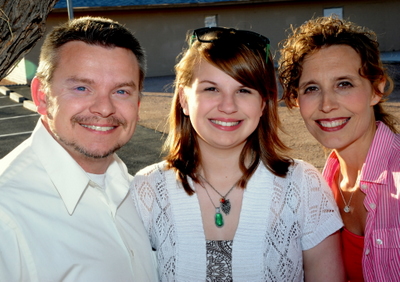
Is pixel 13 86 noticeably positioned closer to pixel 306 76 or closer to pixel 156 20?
pixel 156 20

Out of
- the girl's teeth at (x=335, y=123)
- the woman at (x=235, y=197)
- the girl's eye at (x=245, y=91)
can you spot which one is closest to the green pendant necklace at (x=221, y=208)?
the woman at (x=235, y=197)

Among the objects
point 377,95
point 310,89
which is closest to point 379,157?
point 377,95

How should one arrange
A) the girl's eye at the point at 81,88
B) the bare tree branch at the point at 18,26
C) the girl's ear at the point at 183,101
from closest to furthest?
the bare tree branch at the point at 18,26 → the girl's eye at the point at 81,88 → the girl's ear at the point at 183,101

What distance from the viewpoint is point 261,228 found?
103 inches

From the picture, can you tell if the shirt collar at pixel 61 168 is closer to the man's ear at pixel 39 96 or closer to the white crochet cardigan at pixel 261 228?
the man's ear at pixel 39 96

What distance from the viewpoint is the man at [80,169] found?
200 cm

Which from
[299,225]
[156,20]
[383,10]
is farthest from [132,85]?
[383,10]

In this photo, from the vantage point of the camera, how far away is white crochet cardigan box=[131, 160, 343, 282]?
2594mm

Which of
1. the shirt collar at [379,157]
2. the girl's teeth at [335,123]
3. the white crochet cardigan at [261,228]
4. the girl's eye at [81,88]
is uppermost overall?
the girl's eye at [81,88]

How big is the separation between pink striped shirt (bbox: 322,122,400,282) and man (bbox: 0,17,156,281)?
4.23ft

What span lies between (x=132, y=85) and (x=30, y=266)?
1.12m

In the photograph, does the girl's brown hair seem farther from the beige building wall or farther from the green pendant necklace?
the beige building wall

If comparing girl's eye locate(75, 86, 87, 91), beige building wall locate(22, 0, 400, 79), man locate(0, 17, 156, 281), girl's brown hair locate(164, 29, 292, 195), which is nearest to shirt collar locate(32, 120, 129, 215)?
man locate(0, 17, 156, 281)

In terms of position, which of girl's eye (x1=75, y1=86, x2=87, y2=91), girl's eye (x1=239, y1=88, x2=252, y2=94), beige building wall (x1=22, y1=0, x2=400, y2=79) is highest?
beige building wall (x1=22, y1=0, x2=400, y2=79)
